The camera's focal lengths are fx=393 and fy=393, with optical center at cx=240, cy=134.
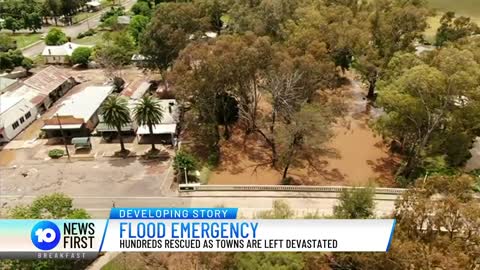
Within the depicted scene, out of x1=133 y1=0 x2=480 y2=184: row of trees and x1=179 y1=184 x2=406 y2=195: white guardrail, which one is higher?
x1=133 y1=0 x2=480 y2=184: row of trees

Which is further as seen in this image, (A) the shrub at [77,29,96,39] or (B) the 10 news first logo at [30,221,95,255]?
(A) the shrub at [77,29,96,39]

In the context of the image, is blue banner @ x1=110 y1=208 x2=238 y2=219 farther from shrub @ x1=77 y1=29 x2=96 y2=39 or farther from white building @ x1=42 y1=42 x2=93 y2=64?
shrub @ x1=77 y1=29 x2=96 y2=39

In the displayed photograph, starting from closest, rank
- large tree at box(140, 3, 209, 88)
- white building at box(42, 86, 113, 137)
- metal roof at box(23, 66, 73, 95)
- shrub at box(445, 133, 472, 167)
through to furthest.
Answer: shrub at box(445, 133, 472, 167) < white building at box(42, 86, 113, 137) < large tree at box(140, 3, 209, 88) < metal roof at box(23, 66, 73, 95)

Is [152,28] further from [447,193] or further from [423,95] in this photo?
[447,193]

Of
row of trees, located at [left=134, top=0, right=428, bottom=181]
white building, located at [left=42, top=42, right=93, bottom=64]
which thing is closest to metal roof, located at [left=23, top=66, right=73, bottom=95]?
white building, located at [left=42, top=42, right=93, bottom=64]

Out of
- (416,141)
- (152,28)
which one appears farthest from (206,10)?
(416,141)

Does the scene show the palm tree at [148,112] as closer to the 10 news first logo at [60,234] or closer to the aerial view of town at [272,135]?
the aerial view of town at [272,135]
